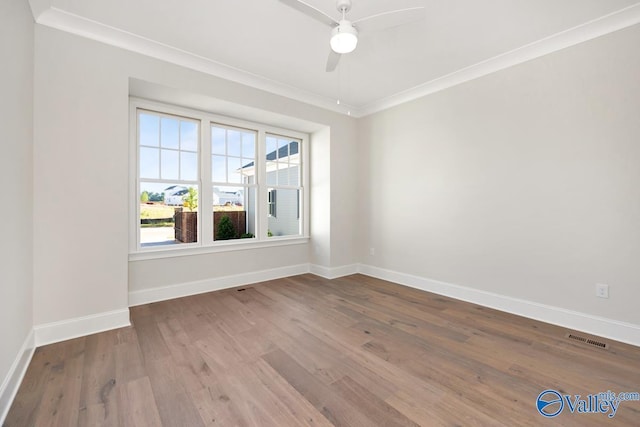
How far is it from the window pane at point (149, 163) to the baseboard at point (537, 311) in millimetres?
3714

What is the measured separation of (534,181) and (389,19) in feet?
7.39

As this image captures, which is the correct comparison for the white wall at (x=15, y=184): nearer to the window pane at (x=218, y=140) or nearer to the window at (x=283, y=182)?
the window pane at (x=218, y=140)

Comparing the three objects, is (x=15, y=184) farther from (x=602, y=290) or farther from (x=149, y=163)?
(x=602, y=290)

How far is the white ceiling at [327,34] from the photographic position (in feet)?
7.70

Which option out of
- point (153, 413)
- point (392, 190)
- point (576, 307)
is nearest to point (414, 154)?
point (392, 190)

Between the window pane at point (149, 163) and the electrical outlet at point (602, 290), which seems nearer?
the electrical outlet at point (602, 290)

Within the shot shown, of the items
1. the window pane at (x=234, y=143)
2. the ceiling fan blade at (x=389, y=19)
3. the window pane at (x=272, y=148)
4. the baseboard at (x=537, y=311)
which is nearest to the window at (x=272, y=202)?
the window pane at (x=272, y=148)

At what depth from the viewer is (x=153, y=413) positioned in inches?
62.3

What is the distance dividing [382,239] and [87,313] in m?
3.76

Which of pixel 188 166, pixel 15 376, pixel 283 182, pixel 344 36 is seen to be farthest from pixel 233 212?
pixel 344 36

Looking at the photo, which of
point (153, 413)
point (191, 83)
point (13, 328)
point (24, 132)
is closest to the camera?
point (153, 413)

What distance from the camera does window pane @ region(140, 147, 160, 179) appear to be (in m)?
3.46

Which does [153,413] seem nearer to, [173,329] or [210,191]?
[173,329]

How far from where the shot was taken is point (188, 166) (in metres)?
3.79
